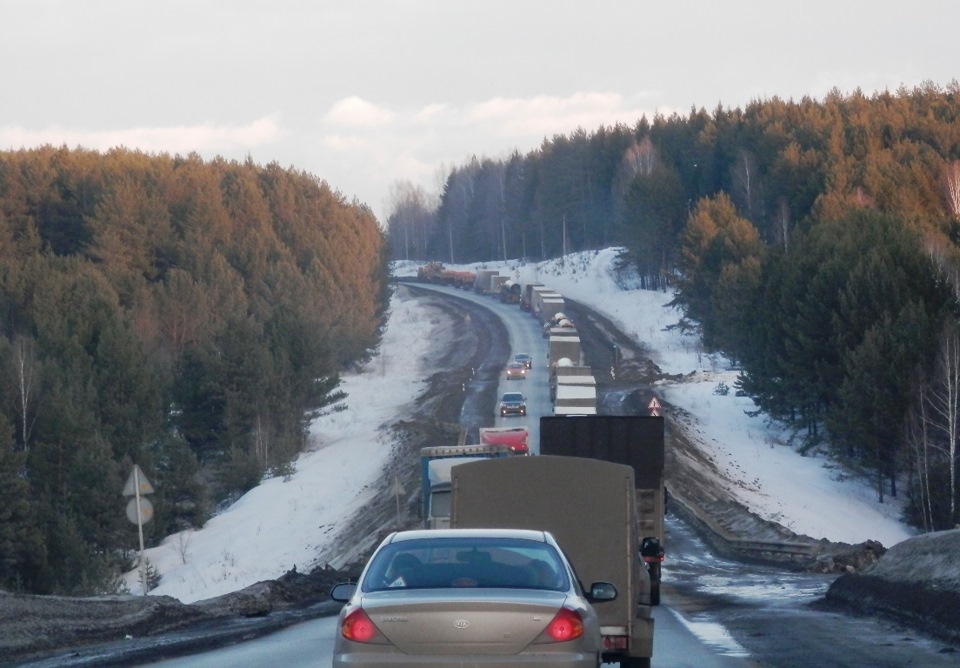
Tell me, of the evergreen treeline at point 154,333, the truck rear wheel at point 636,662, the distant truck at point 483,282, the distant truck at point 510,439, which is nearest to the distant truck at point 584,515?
the truck rear wheel at point 636,662

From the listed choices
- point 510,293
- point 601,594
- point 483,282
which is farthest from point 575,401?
point 483,282

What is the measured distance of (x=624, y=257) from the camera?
395 feet

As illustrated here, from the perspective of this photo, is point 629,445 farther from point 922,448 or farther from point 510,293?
point 510,293

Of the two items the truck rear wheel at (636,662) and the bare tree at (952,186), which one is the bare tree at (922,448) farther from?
the truck rear wheel at (636,662)

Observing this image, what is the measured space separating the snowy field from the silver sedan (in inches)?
1145

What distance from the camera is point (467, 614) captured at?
301 inches

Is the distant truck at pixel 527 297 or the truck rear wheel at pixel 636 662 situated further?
the distant truck at pixel 527 297

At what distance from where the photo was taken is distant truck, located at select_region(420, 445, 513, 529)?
85.0 feet

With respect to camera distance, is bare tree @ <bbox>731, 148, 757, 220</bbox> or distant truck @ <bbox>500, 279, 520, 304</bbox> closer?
bare tree @ <bbox>731, 148, 757, 220</bbox>

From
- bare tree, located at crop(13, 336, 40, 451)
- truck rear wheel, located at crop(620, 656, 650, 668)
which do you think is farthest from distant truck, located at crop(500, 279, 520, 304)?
truck rear wheel, located at crop(620, 656, 650, 668)

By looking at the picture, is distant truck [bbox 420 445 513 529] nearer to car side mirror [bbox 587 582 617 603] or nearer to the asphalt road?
the asphalt road

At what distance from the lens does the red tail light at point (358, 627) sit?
25.5ft

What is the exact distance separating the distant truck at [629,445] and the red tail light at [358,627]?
16.0 metres

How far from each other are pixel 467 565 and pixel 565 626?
0.90 metres
